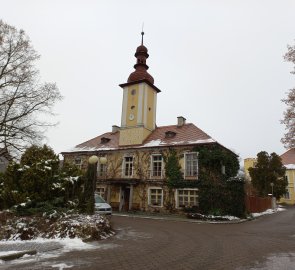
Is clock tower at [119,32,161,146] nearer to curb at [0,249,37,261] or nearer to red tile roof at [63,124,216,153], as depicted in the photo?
red tile roof at [63,124,216,153]

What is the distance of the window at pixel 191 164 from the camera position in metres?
24.5

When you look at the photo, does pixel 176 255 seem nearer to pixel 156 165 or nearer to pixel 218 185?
pixel 218 185

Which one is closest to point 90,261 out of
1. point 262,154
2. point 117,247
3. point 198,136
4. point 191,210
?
point 117,247

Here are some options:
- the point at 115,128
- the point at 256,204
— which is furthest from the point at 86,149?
the point at 256,204

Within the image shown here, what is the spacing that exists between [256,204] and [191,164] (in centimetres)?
979

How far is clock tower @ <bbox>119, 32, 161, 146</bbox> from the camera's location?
29406 millimetres

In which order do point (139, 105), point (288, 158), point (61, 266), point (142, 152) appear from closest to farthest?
1. point (61, 266)
2. point (142, 152)
3. point (139, 105)
4. point (288, 158)

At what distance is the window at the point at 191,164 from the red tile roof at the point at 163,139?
1142 millimetres

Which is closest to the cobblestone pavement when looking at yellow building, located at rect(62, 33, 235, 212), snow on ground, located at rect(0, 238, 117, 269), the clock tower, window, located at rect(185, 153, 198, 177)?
snow on ground, located at rect(0, 238, 117, 269)

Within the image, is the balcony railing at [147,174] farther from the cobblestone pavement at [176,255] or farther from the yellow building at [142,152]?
the cobblestone pavement at [176,255]

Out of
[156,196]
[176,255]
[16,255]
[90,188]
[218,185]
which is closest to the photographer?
[16,255]

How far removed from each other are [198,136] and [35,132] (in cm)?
1369

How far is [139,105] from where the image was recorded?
2973 centimetres

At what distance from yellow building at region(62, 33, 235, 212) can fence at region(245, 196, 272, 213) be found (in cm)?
575
